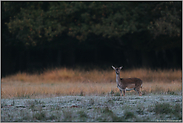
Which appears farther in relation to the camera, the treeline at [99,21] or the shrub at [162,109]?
the treeline at [99,21]

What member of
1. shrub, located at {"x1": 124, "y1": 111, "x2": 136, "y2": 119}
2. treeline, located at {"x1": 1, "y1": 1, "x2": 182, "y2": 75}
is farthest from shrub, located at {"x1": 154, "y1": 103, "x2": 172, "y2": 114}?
treeline, located at {"x1": 1, "y1": 1, "x2": 182, "y2": 75}

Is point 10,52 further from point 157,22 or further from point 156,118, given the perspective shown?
point 156,118

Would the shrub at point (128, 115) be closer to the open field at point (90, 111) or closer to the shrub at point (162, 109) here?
the open field at point (90, 111)

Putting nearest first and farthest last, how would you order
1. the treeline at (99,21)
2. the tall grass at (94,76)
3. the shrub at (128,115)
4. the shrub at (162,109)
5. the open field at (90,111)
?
the open field at (90,111)
the shrub at (128,115)
the shrub at (162,109)
the tall grass at (94,76)
the treeline at (99,21)

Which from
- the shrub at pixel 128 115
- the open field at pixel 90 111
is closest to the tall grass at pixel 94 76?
the open field at pixel 90 111

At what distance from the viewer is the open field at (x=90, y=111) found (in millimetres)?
7535

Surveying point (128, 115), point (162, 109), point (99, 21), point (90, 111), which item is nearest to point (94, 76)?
point (99, 21)

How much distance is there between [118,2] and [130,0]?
0.95 meters

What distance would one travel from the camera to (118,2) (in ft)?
77.1

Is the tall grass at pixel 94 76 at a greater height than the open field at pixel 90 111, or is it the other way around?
the tall grass at pixel 94 76

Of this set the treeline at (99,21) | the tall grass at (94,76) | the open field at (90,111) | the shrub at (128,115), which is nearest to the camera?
the open field at (90,111)

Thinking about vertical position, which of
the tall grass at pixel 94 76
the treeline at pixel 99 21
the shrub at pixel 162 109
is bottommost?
the shrub at pixel 162 109

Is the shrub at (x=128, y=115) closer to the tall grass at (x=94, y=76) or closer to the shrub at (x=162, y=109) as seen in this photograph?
the shrub at (x=162, y=109)

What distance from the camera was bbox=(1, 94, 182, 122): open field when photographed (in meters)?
7.54
